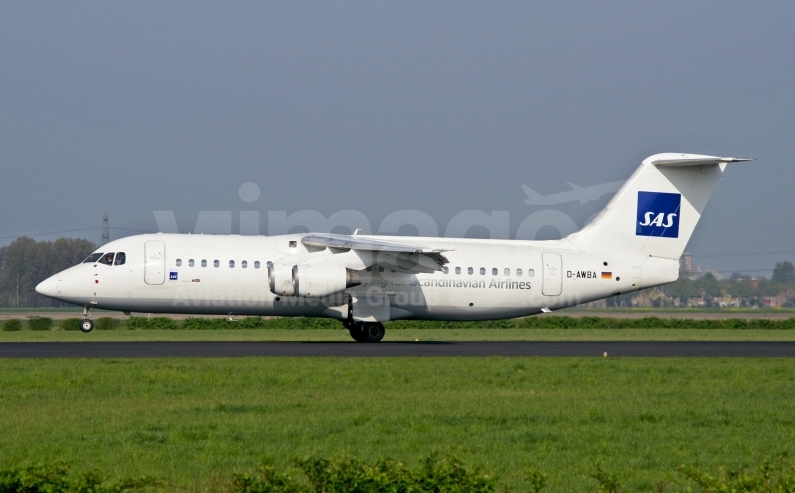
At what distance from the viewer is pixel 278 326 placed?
47562 mm

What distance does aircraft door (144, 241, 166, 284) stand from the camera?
29328 mm

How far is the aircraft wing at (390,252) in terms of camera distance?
29128 mm

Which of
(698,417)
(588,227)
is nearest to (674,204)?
(588,227)

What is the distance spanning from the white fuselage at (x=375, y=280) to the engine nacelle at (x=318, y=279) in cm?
101

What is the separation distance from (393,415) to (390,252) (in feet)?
53.8

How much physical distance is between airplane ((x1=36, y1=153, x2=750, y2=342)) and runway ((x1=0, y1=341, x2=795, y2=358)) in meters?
1.65

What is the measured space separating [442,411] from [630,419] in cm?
269

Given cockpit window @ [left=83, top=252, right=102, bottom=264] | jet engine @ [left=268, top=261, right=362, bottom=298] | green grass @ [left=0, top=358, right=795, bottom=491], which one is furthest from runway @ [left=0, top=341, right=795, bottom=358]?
green grass @ [left=0, top=358, right=795, bottom=491]

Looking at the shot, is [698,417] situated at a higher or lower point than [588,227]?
lower

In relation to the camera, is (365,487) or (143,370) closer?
(365,487)

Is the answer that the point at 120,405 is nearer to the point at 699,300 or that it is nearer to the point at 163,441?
the point at 163,441

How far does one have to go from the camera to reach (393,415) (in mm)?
13391

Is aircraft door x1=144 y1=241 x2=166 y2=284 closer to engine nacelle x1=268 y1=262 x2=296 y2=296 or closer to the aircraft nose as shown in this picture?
the aircraft nose

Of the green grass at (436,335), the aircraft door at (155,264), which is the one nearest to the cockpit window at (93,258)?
the aircraft door at (155,264)
